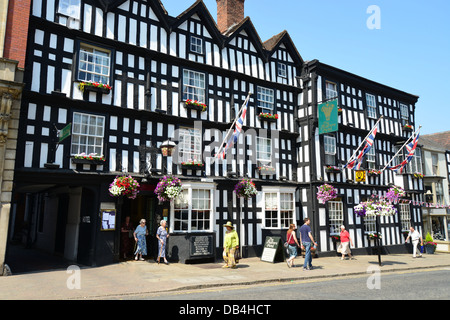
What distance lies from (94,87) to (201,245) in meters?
7.96

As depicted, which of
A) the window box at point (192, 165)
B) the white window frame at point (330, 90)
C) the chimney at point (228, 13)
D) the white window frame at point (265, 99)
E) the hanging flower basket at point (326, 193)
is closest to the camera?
the window box at point (192, 165)

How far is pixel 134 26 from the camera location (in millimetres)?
15414

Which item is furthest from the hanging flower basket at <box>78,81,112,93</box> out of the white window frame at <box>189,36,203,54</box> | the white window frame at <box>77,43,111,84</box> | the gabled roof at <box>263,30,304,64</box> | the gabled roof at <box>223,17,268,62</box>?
the gabled roof at <box>263,30,304,64</box>

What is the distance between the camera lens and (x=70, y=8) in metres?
13.9

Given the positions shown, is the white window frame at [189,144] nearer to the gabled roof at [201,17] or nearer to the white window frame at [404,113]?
the gabled roof at [201,17]

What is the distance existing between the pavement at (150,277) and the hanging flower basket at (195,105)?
7.21m

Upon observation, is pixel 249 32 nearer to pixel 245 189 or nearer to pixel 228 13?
pixel 228 13

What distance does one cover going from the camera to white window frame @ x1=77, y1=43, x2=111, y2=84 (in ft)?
45.8

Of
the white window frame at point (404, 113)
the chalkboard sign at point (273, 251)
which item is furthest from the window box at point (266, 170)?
the white window frame at point (404, 113)

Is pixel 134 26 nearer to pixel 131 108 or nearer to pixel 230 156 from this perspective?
pixel 131 108

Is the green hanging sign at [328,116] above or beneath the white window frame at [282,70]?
beneath

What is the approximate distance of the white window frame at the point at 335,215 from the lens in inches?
763

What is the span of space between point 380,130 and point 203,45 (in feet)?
45.1
